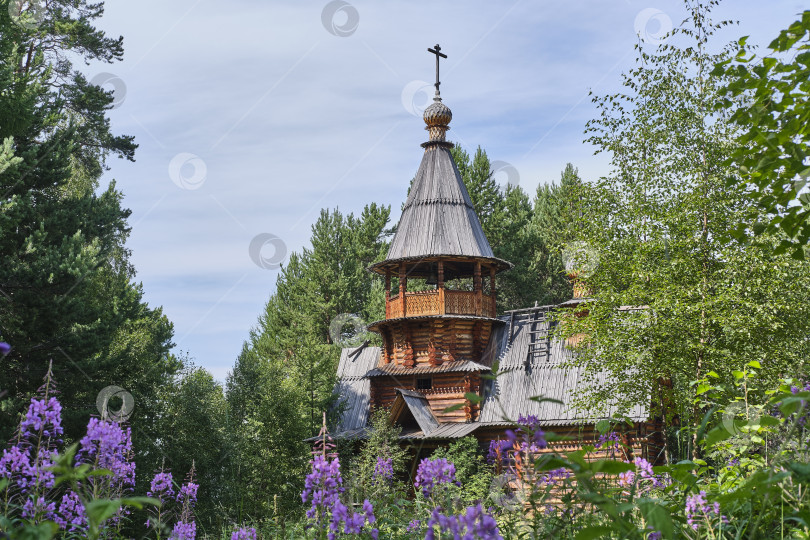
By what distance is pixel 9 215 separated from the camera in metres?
17.3

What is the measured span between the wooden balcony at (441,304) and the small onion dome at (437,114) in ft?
23.1

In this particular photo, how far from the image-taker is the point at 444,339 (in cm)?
2597

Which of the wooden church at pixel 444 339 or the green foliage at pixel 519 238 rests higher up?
the green foliage at pixel 519 238

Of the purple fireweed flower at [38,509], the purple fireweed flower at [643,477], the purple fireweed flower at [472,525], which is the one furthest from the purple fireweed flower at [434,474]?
the purple fireweed flower at [38,509]

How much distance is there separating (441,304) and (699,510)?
21.6 metres

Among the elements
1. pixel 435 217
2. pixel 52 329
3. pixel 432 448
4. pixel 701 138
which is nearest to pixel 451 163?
pixel 435 217

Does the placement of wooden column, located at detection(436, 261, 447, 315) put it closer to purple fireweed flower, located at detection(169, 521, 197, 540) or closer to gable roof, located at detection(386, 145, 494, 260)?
gable roof, located at detection(386, 145, 494, 260)

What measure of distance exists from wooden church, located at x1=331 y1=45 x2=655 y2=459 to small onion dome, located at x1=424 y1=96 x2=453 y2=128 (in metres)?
0.04

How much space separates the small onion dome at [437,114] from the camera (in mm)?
28375

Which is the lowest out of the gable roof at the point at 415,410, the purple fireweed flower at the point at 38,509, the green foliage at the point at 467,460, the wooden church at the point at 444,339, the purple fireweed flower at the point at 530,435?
the purple fireweed flower at the point at 38,509

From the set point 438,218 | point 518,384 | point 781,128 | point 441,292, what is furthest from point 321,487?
point 438,218

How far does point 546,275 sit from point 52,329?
26.2 m

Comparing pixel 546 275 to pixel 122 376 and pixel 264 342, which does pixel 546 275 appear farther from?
pixel 122 376

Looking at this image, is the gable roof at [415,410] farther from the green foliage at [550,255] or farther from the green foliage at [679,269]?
the green foliage at [550,255]
